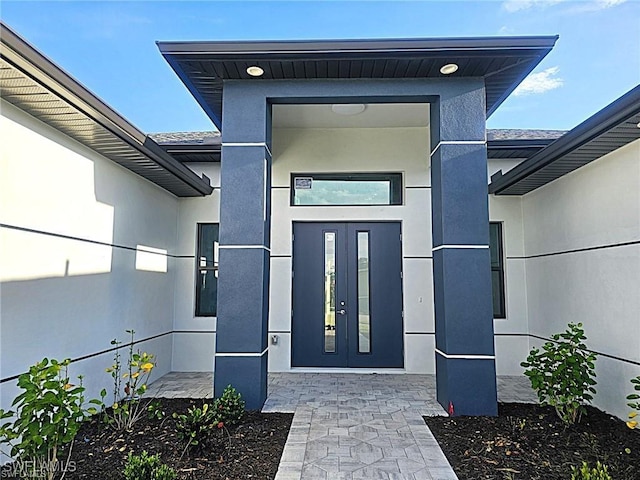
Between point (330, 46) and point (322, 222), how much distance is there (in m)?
3.08

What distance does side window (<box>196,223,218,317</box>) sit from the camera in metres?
6.71

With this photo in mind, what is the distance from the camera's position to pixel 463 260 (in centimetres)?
439

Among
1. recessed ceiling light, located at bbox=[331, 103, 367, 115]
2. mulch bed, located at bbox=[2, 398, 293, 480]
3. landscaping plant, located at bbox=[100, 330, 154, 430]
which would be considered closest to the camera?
mulch bed, located at bbox=[2, 398, 293, 480]

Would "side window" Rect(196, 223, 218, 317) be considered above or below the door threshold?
above

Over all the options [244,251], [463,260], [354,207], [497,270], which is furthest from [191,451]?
[497,270]

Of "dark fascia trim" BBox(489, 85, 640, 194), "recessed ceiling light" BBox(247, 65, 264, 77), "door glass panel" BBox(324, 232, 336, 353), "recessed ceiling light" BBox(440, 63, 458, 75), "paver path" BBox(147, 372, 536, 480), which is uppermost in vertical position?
"recessed ceiling light" BBox(440, 63, 458, 75)

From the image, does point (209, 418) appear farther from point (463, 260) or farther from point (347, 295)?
point (347, 295)

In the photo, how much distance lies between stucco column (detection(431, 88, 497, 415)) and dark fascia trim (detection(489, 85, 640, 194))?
79 centimetres

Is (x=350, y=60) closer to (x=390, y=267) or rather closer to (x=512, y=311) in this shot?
(x=390, y=267)

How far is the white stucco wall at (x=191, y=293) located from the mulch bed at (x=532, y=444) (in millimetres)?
3817

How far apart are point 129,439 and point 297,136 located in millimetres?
4885

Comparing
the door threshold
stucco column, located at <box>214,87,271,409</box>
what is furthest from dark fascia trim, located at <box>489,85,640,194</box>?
the door threshold

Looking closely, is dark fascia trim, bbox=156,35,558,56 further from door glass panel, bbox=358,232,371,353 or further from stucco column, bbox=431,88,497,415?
door glass panel, bbox=358,232,371,353

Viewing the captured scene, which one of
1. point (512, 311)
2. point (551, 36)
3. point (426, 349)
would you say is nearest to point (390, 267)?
point (426, 349)
